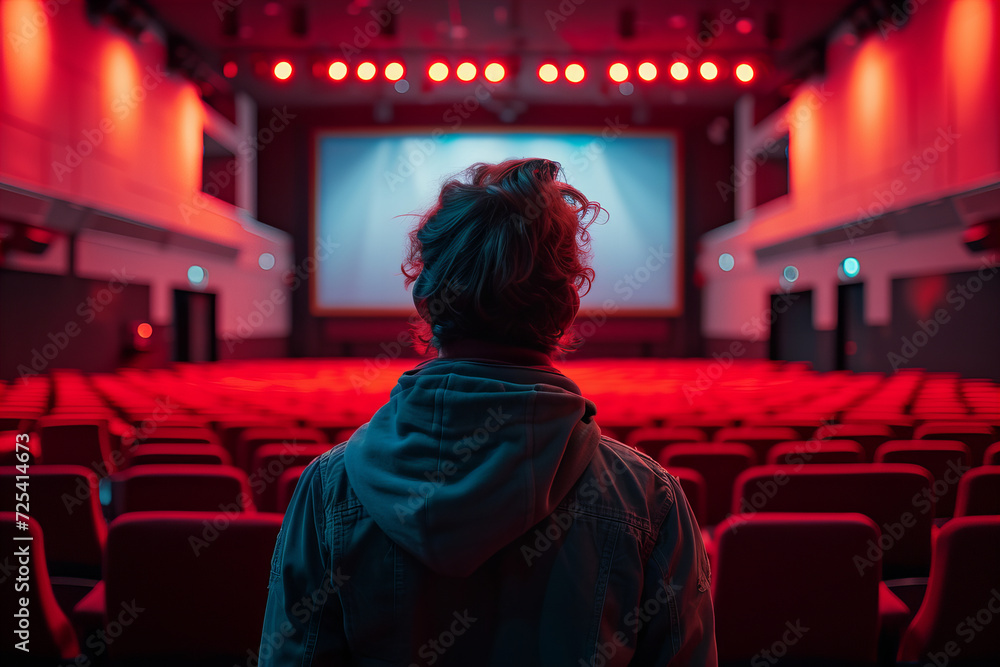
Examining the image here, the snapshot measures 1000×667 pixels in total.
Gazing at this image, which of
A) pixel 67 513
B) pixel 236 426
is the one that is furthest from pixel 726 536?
pixel 236 426

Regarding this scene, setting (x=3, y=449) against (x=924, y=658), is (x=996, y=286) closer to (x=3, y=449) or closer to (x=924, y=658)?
(x=924, y=658)

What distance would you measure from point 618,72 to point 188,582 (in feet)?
30.3

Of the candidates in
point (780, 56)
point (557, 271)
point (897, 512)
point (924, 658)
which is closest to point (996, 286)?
point (780, 56)

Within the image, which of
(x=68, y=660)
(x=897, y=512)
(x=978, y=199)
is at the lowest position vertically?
(x=68, y=660)

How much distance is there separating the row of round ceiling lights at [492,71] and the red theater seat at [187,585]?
28.1ft

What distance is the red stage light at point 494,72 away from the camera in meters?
9.23

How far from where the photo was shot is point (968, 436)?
327cm

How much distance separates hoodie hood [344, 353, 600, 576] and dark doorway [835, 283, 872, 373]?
11.3 meters

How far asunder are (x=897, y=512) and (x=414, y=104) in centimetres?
1452

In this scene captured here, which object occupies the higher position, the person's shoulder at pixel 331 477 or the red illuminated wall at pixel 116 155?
the red illuminated wall at pixel 116 155

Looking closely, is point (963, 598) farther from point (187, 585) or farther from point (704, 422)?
point (704, 422)

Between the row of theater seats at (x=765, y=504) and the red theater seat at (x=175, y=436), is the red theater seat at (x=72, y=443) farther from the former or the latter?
the row of theater seats at (x=765, y=504)

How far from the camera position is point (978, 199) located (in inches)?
285

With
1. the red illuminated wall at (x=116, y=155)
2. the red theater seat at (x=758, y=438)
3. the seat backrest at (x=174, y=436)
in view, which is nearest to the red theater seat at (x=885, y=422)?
the red theater seat at (x=758, y=438)
